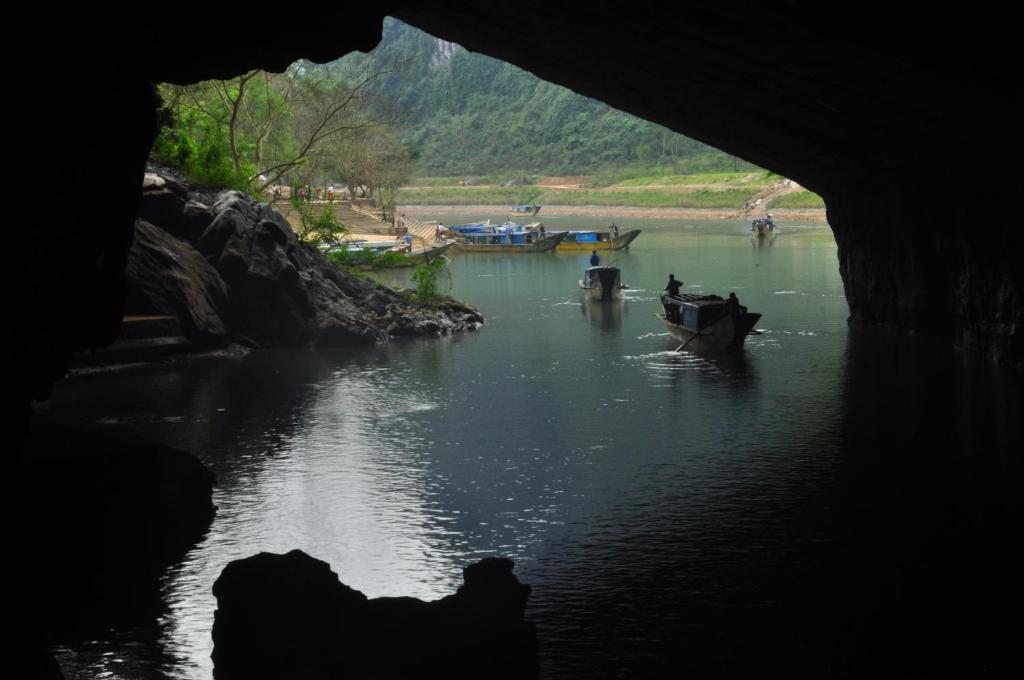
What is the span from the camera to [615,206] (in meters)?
126

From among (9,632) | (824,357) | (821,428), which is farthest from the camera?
(824,357)

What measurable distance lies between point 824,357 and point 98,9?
24841 mm

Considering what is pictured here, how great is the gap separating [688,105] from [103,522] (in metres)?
17.6

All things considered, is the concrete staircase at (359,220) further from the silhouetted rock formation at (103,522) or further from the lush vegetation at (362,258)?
the silhouetted rock formation at (103,522)

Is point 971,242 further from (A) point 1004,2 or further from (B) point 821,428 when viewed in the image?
(A) point 1004,2

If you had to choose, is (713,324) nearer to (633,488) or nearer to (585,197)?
(633,488)

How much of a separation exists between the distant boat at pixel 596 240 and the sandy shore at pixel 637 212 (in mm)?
28893

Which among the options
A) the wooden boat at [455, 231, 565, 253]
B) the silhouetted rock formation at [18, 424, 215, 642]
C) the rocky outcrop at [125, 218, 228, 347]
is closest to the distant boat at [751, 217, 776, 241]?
the wooden boat at [455, 231, 565, 253]

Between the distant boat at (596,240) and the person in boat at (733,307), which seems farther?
the distant boat at (596,240)

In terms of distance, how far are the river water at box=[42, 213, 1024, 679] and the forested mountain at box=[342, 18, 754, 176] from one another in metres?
103

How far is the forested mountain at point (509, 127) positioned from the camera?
142750 millimetres

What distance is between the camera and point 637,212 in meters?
122

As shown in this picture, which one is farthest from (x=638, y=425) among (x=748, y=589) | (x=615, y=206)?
(x=615, y=206)

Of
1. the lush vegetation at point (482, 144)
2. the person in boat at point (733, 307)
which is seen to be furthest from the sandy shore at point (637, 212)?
the person in boat at point (733, 307)
